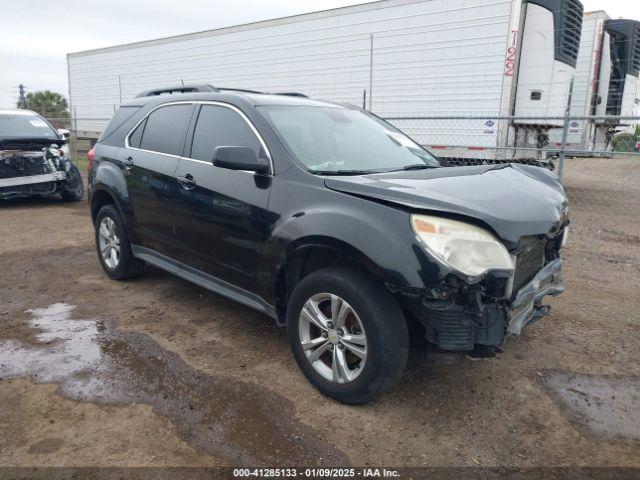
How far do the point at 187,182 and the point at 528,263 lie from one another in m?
2.40

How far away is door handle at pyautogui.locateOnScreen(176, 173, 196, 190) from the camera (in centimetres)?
369

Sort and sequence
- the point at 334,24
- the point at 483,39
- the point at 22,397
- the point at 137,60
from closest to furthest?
the point at 22,397 → the point at 483,39 → the point at 334,24 → the point at 137,60

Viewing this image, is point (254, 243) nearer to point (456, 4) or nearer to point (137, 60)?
point (456, 4)

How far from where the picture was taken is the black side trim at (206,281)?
10.9 ft

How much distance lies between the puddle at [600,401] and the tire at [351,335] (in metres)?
1.06

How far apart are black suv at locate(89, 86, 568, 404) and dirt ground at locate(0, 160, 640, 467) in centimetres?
32

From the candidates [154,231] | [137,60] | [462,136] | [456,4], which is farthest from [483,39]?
[137,60]

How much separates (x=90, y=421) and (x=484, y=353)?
2.10 metres

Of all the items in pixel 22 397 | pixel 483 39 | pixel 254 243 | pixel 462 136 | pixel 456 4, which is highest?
pixel 456 4

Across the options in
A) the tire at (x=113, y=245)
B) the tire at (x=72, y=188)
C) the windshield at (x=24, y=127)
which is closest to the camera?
the tire at (x=113, y=245)

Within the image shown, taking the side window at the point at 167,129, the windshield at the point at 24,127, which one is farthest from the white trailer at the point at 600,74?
the windshield at the point at 24,127

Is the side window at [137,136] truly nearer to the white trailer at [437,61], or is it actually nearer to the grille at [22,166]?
the grille at [22,166]

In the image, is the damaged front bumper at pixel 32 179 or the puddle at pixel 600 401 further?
the damaged front bumper at pixel 32 179

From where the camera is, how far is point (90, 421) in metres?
2.68
